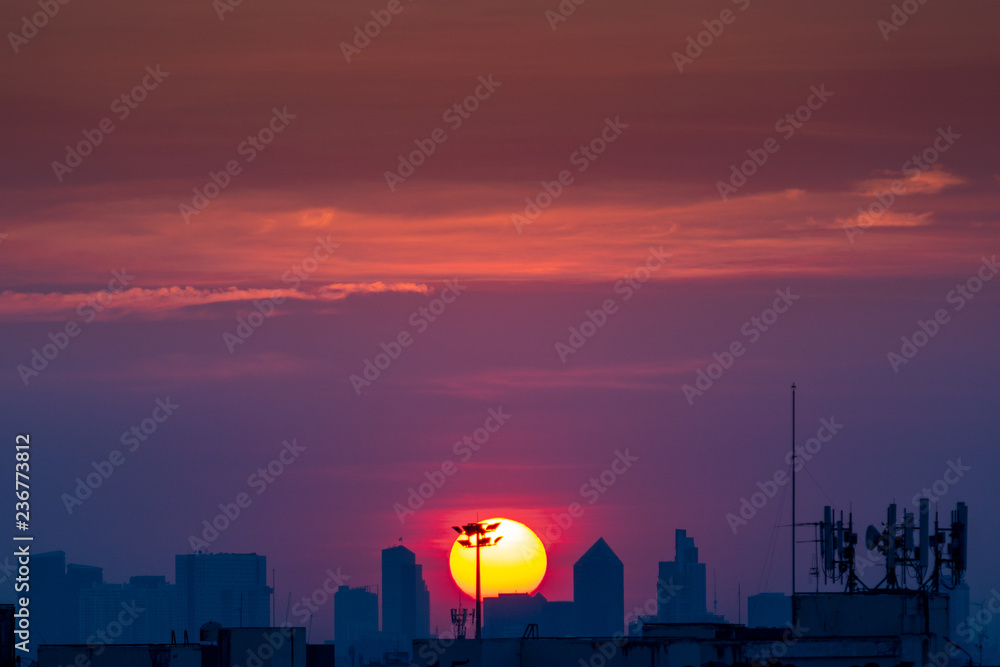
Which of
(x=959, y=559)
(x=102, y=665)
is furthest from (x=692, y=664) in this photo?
(x=102, y=665)

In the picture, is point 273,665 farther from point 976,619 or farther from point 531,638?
point 976,619

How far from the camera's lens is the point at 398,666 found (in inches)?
6324

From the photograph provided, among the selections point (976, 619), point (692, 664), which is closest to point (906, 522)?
point (692, 664)

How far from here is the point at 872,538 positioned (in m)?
80.9

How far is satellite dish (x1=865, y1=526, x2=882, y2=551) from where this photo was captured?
264 ft

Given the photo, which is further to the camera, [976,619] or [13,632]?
[976,619]

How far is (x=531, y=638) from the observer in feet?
236

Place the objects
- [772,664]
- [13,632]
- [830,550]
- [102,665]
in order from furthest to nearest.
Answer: [830,550] < [102,665] < [13,632] < [772,664]

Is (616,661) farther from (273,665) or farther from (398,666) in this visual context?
(398,666)

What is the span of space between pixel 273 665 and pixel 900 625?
29009mm

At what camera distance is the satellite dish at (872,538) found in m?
80.5

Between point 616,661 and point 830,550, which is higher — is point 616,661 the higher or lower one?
the lower one

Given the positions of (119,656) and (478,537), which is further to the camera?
(478,537)

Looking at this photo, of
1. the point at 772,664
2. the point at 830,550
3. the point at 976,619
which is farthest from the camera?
the point at 976,619
